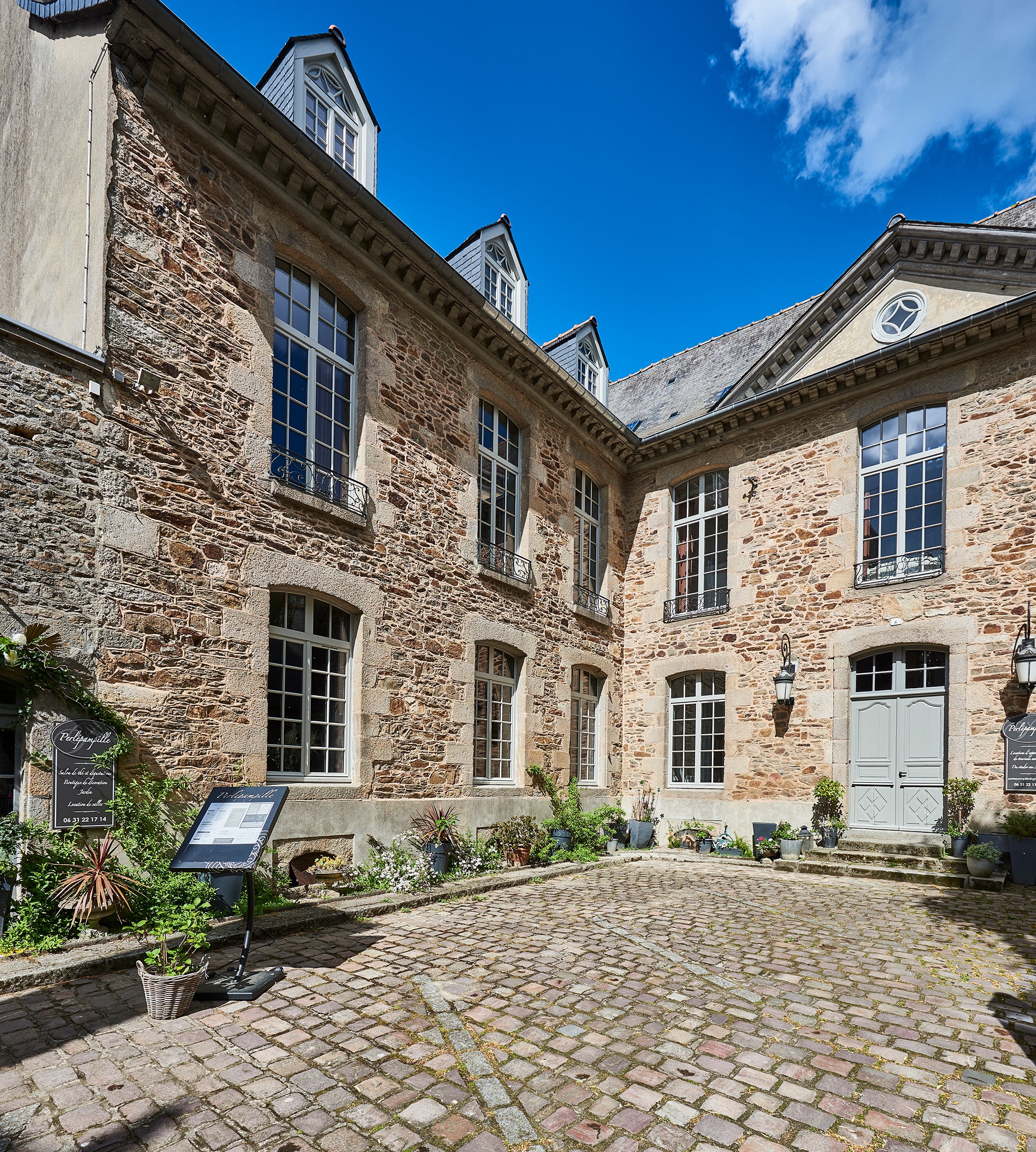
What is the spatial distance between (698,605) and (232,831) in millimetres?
9169

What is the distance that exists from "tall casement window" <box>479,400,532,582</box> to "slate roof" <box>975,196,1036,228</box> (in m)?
7.42

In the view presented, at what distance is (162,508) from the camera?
20.2 feet

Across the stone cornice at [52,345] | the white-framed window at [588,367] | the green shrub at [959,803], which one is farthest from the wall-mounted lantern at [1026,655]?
the stone cornice at [52,345]

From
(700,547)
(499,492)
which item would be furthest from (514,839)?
(700,547)

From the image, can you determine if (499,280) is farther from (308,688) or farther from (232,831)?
(232,831)

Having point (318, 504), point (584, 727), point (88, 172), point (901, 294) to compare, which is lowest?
point (584, 727)

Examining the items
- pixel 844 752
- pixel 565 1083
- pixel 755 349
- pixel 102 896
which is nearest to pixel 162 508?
pixel 102 896

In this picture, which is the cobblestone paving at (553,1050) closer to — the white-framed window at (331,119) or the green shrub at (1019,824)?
the green shrub at (1019,824)

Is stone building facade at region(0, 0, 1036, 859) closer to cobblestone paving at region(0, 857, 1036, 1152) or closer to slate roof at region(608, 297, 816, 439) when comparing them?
slate roof at region(608, 297, 816, 439)

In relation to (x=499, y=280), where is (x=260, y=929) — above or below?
below

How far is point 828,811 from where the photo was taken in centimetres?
1016

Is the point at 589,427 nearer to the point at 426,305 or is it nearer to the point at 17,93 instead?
the point at 426,305

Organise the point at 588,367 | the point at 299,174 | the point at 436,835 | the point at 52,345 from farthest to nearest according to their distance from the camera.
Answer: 1. the point at 588,367
2. the point at 436,835
3. the point at 299,174
4. the point at 52,345

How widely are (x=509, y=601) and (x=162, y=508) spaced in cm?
499
